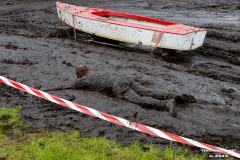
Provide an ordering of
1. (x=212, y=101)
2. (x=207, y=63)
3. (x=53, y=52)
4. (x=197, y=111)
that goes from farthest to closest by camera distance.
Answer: (x=53, y=52) → (x=207, y=63) → (x=212, y=101) → (x=197, y=111)

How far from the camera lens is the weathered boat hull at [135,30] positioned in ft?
26.7

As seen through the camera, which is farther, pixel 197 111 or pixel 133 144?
pixel 197 111

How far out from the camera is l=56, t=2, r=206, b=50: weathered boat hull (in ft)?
26.7

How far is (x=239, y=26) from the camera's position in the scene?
11.4 metres

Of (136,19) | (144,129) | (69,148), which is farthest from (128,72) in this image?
(136,19)

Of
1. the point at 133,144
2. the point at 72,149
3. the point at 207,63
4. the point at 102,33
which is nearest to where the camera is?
the point at 72,149

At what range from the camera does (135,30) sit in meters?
8.78

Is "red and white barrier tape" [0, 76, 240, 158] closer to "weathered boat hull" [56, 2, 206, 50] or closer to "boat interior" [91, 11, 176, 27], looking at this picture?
"weathered boat hull" [56, 2, 206, 50]

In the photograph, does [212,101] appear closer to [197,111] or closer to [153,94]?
[197,111]

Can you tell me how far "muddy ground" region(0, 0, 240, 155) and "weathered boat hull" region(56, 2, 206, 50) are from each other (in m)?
0.48

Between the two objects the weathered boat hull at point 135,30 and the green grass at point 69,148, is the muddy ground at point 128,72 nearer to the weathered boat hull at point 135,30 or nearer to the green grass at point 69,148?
the green grass at point 69,148

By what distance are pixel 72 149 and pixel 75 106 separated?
1.11 m

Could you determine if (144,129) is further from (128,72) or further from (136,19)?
(136,19)

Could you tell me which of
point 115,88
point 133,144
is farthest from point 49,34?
point 133,144
